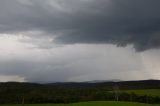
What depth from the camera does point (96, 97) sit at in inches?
6304

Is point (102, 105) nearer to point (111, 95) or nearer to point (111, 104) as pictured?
point (111, 104)

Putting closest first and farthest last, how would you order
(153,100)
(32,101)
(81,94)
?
(153,100), (32,101), (81,94)

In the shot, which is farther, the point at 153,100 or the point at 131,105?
the point at 153,100

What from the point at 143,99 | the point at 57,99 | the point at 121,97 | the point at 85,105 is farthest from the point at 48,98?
the point at 85,105

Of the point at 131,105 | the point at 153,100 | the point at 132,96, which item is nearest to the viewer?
the point at 131,105

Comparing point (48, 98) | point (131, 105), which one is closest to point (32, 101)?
point (48, 98)

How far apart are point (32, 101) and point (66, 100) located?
1411 cm

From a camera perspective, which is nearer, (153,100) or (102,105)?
(102,105)

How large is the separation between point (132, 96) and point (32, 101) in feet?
131

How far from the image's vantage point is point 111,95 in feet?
527

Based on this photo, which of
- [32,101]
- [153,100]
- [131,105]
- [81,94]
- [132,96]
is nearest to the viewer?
[131,105]

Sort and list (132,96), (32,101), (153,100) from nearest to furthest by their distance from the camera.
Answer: (153,100)
(132,96)
(32,101)

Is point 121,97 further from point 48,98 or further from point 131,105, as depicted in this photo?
point 131,105

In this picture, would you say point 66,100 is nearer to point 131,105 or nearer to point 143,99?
point 143,99
